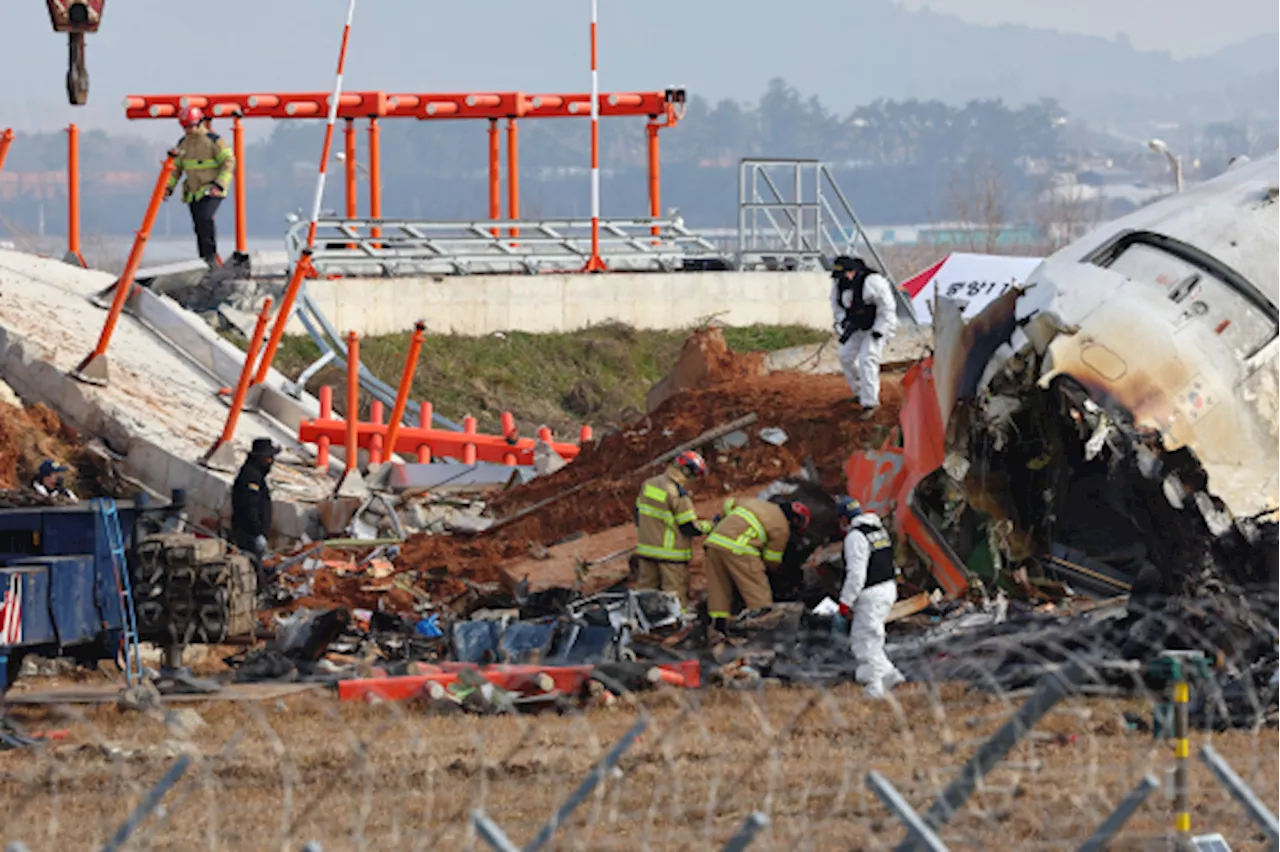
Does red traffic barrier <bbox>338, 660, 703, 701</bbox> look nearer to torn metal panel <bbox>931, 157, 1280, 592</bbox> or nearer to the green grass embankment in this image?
torn metal panel <bbox>931, 157, 1280, 592</bbox>

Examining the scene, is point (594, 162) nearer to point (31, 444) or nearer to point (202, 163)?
point (202, 163)

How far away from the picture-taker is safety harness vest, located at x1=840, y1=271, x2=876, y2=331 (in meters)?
19.7

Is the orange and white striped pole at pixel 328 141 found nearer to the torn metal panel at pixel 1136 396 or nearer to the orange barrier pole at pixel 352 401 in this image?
the orange barrier pole at pixel 352 401

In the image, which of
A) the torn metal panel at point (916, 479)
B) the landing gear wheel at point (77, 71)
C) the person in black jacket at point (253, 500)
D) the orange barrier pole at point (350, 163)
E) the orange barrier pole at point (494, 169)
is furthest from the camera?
the orange barrier pole at point (494, 169)

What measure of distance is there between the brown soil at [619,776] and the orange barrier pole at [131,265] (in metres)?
8.35

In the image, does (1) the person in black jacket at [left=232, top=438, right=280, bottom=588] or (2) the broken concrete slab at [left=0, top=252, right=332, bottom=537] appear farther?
(2) the broken concrete slab at [left=0, top=252, right=332, bottom=537]

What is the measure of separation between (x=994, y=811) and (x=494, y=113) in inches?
938

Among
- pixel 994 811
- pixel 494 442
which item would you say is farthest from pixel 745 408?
pixel 994 811

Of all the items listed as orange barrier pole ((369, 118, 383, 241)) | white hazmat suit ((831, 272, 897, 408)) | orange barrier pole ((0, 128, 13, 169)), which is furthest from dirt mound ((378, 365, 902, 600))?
orange barrier pole ((369, 118, 383, 241))

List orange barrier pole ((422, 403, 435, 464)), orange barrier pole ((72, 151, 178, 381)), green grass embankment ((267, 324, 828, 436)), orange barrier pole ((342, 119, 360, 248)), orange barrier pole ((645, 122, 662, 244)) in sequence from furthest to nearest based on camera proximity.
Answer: orange barrier pole ((645, 122, 662, 244)), orange barrier pole ((342, 119, 360, 248)), green grass embankment ((267, 324, 828, 436)), orange barrier pole ((422, 403, 435, 464)), orange barrier pole ((72, 151, 178, 381))

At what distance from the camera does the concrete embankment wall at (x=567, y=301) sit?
29.3m

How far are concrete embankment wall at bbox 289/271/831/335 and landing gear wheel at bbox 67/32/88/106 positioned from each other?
876cm

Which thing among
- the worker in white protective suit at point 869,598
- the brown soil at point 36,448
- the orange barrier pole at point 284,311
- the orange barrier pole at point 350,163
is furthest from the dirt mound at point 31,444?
the orange barrier pole at point 350,163

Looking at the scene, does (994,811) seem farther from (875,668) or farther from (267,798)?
(875,668)
